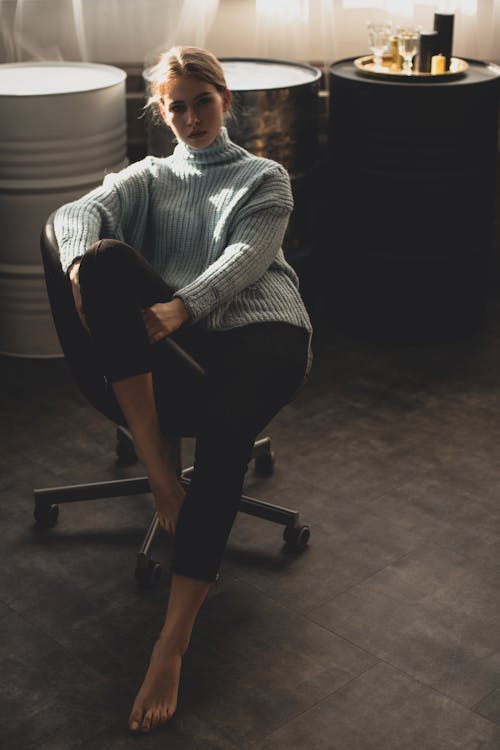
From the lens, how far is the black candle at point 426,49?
8.77 ft

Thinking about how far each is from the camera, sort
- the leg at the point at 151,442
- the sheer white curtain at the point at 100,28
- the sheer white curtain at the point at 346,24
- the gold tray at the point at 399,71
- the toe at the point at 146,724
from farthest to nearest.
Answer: the sheer white curtain at the point at 346,24
the sheer white curtain at the point at 100,28
the gold tray at the point at 399,71
the leg at the point at 151,442
the toe at the point at 146,724

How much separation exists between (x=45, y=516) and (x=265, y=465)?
1.54ft

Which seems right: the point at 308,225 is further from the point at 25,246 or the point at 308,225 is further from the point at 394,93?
the point at 25,246

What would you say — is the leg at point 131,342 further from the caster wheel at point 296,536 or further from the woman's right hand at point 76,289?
the caster wheel at point 296,536

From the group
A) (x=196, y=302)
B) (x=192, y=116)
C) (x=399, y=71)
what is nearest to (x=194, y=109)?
(x=192, y=116)

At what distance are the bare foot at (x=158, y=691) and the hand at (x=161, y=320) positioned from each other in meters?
0.46

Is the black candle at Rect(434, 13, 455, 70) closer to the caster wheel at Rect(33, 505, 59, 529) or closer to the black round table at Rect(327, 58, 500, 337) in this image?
the black round table at Rect(327, 58, 500, 337)

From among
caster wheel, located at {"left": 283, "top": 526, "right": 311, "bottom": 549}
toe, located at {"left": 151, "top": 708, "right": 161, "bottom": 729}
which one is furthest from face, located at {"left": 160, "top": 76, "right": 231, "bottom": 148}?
toe, located at {"left": 151, "top": 708, "right": 161, "bottom": 729}

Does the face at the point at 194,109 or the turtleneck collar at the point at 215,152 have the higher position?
the face at the point at 194,109

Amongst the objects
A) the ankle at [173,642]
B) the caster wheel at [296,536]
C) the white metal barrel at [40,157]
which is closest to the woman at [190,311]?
the ankle at [173,642]

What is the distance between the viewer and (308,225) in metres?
2.83

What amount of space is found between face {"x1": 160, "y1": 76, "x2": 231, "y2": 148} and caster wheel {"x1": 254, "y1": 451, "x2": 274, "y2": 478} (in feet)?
2.24

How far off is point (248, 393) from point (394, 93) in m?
1.21

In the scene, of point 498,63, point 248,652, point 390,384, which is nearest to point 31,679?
point 248,652
